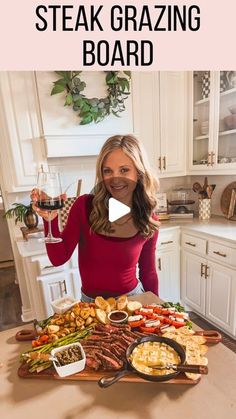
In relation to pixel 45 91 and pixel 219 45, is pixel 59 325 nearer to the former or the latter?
pixel 45 91

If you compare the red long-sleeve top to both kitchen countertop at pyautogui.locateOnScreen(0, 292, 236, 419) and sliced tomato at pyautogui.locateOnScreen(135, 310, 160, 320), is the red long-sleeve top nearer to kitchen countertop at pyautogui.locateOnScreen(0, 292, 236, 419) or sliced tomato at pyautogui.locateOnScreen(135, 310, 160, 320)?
sliced tomato at pyautogui.locateOnScreen(135, 310, 160, 320)

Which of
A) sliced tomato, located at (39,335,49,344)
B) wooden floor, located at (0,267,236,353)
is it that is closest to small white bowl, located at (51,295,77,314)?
sliced tomato, located at (39,335,49,344)

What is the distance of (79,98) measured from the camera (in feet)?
6.45

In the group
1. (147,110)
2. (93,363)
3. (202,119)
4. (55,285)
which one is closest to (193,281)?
(55,285)

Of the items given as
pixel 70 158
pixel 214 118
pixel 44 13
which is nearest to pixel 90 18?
pixel 44 13

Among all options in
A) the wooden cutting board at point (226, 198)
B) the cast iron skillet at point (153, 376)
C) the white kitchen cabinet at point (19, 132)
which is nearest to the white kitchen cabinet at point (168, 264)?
the wooden cutting board at point (226, 198)

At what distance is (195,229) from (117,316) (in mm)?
1431

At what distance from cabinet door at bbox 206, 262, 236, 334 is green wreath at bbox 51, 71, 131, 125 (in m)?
1.54

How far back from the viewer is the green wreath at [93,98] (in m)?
1.90

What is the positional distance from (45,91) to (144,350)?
6.20 ft

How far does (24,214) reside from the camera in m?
2.06

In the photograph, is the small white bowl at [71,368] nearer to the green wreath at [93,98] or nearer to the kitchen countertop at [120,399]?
the kitchen countertop at [120,399]

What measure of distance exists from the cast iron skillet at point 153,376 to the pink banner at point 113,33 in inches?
68.2

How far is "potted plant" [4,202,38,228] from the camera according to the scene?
2.04 m
